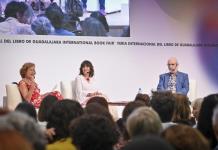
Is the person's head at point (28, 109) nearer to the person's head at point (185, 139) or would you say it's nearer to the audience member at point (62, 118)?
the audience member at point (62, 118)

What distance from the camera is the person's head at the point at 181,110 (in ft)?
12.8

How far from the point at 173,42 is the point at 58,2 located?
2.50m

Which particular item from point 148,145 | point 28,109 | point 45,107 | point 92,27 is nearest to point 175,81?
point 92,27

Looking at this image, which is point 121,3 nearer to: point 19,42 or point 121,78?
point 121,78

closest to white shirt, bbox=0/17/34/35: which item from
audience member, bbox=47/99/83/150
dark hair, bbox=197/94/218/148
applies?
audience member, bbox=47/99/83/150

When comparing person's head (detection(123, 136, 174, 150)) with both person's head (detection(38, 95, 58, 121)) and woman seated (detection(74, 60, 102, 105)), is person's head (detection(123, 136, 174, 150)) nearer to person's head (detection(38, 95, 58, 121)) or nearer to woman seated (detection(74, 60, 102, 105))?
person's head (detection(38, 95, 58, 121))

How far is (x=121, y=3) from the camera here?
899 cm

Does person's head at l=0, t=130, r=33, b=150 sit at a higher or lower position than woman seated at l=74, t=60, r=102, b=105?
higher

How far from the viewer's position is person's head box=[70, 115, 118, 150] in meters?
2.63

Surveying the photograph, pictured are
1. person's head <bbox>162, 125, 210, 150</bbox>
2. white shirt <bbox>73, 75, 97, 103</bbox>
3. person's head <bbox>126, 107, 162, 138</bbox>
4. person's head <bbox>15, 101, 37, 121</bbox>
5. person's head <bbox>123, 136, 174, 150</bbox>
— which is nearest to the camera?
person's head <bbox>123, 136, 174, 150</bbox>

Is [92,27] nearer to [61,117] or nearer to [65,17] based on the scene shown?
[65,17]

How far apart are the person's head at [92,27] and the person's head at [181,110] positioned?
4.86m

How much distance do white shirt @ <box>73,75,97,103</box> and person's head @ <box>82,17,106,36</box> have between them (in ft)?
3.92

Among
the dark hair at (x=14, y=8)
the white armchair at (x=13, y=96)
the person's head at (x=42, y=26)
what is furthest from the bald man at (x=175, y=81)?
the dark hair at (x=14, y=8)
